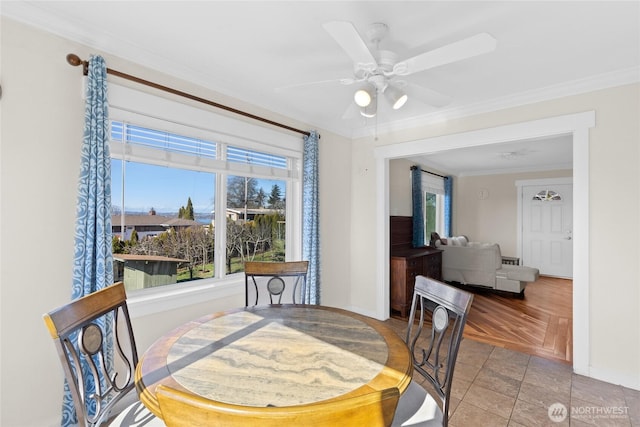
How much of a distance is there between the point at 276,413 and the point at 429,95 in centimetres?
205

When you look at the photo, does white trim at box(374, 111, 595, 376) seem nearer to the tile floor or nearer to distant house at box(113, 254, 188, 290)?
the tile floor

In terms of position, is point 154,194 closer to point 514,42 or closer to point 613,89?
point 514,42

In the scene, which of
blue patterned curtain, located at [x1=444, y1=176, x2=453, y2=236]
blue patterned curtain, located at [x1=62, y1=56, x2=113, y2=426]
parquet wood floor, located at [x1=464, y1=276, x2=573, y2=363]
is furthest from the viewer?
blue patterned curtain, located at [x1=444, y1=176, x2=453, y2=236]

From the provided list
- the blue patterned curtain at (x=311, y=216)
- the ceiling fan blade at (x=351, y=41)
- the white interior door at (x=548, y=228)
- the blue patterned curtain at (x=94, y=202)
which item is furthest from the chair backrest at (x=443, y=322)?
the white interior door at (x=548, y=228)

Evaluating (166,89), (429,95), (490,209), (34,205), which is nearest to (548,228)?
(490,209)

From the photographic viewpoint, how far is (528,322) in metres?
3.81

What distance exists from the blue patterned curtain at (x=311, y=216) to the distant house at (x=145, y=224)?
1.26 metres

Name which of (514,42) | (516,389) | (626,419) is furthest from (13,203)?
(626,419)

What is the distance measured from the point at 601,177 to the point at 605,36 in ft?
3.66

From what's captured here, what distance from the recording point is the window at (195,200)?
7.45ft

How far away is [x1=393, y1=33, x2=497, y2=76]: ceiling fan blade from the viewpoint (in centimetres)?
139

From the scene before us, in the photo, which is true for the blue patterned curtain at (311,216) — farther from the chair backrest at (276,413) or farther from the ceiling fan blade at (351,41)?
the chair backrest at (276,413)

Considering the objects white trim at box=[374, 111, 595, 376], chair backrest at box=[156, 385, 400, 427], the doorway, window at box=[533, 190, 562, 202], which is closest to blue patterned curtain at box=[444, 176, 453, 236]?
the doorway

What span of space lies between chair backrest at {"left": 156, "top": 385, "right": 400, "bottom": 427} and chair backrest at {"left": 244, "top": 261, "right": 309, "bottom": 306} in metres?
1.66
